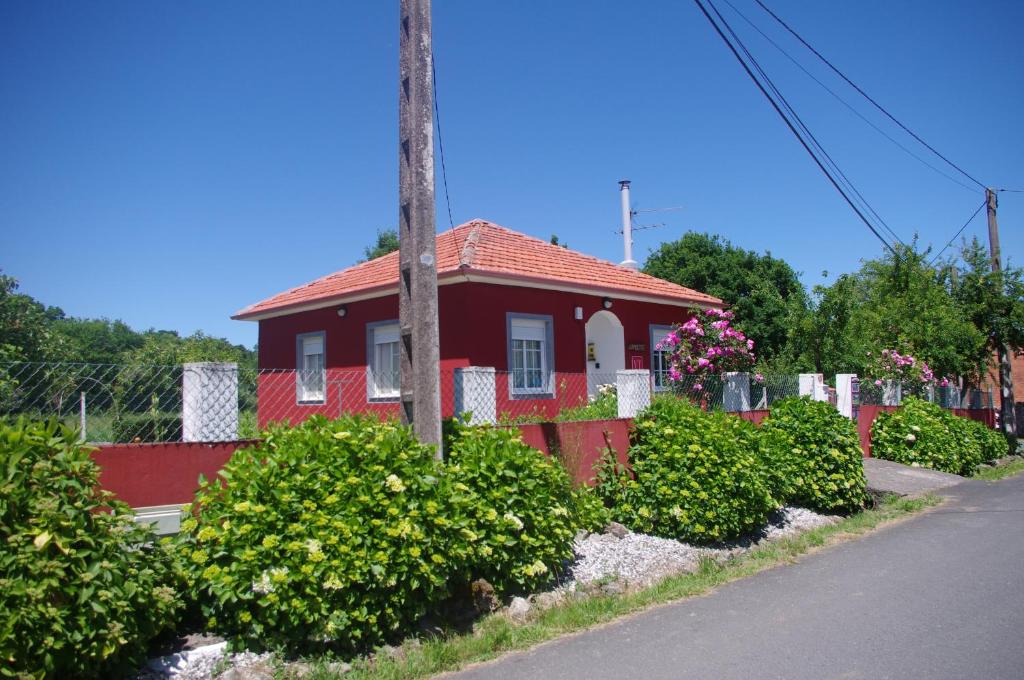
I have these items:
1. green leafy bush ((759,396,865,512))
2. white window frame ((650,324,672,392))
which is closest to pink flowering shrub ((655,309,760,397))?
white window frame ((650,324,672,392))

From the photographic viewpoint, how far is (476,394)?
721cm

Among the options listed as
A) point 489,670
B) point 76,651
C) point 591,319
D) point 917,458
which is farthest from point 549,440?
point 917,458

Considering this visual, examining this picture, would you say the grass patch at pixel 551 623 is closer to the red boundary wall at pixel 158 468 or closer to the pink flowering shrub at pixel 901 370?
the red boundary wall at pixel 158 468

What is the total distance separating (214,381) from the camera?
5676 mm

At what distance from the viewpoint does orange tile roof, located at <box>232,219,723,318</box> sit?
12688mm

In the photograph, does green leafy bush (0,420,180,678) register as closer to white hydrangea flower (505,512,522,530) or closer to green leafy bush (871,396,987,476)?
white hydrangea flower (505,512,522,530)

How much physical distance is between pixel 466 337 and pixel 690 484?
561cm

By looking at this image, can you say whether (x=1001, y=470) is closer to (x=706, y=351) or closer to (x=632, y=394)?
(x=706, y=351)

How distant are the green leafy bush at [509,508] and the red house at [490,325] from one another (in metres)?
5.36

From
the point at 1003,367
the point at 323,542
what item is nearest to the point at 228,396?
the point at 323,542

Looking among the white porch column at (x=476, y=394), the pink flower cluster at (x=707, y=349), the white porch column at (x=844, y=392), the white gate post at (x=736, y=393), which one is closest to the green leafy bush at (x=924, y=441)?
the white porch column at (x=844, y=392)

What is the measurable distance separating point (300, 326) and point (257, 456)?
36.9ft

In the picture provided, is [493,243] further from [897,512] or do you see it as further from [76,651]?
[76,651]

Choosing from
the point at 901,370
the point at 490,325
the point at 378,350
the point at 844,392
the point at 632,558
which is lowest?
the point at 632,558
